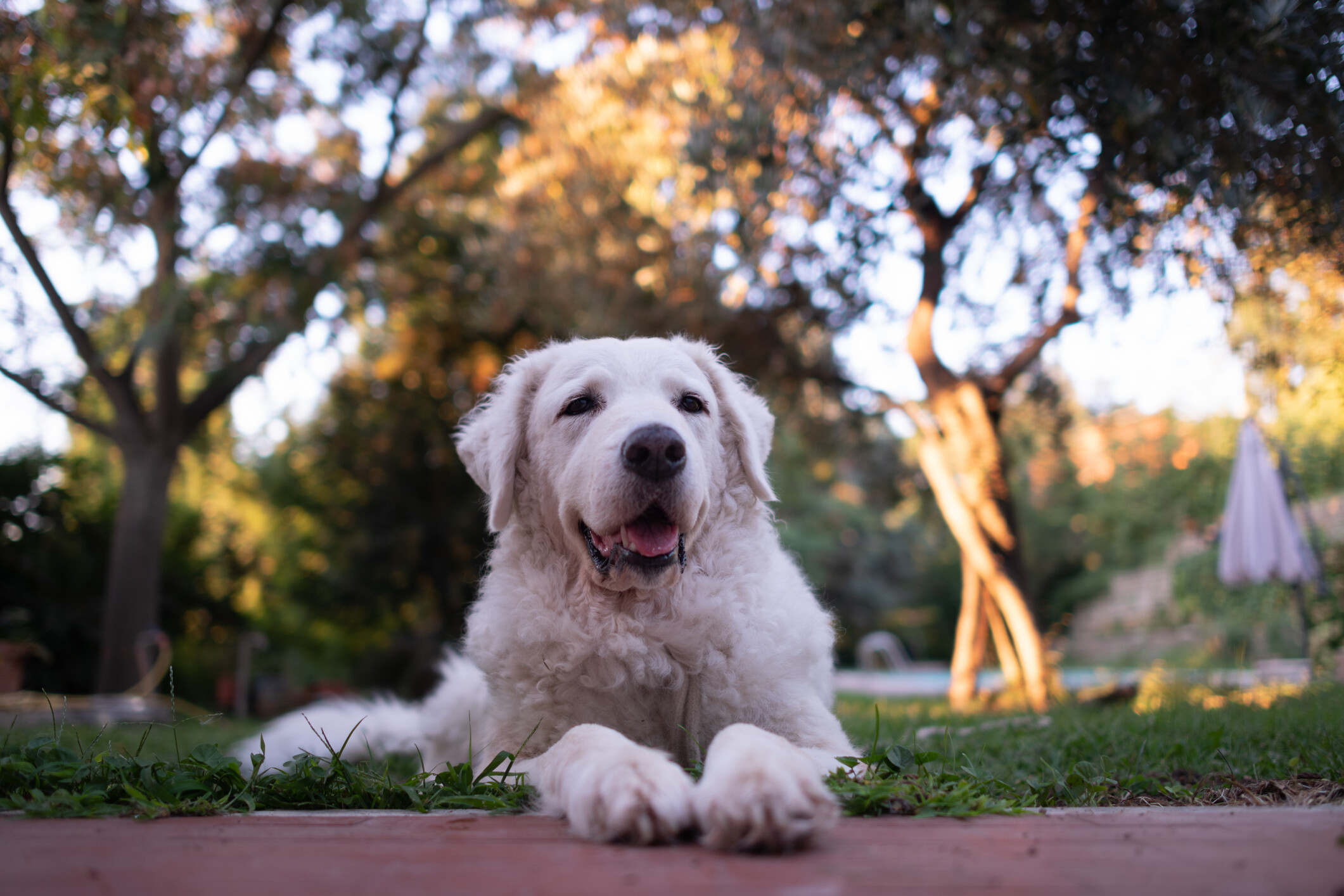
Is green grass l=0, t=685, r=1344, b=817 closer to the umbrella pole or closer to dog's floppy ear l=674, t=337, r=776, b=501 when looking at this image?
dog's floppy ear l=674, t=337, r=776, b=501

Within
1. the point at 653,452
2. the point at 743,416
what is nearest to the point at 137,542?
the point at 743,416

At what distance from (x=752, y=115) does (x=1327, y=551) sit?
7.14 metres

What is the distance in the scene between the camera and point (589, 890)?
1.33 metres

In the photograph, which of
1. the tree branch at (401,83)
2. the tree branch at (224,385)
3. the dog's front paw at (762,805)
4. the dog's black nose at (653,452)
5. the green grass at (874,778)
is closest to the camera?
the dog's front paw at (762,805)

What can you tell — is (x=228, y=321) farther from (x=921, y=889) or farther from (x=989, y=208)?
(x=921, y=889)

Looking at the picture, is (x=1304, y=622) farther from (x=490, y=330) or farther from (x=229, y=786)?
(x=490, y=330)

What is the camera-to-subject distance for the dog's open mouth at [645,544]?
2.66m

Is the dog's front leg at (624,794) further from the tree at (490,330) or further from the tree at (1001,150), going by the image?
the tree at (490,330)

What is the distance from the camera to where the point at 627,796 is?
167 cm

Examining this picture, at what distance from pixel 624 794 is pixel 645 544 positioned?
1071 mm

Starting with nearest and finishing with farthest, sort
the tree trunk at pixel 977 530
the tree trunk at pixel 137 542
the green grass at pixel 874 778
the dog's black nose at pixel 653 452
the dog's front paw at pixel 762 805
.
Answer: the dog's front paw at pixel 762 805, the green grass at pixel 874 778, the dog's black nose at pixel 653 452, the tree trunk at pixel 977 530, the tree trunk at pixel 137 542

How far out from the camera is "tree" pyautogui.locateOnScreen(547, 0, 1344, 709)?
3850 mm

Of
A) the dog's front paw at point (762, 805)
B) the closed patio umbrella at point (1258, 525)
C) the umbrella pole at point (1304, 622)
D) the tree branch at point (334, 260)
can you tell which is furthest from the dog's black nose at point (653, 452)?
the tree branch at point (334, 260)

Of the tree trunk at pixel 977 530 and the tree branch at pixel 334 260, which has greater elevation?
the tree branch at pixel 334 260
